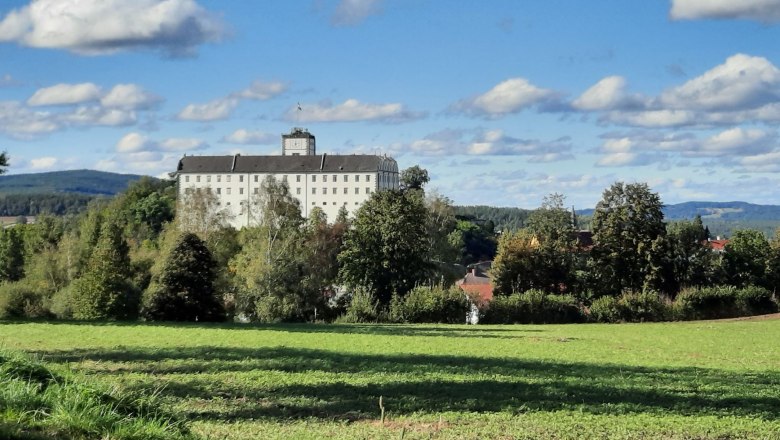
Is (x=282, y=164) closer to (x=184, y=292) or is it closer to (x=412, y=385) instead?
(x=184, y=292)

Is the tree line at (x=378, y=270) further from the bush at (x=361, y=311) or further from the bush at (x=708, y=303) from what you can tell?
the bush at (x=708, y=303)

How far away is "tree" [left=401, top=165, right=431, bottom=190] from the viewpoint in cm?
17938

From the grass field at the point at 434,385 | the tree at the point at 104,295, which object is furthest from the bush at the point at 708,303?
the tree at the point at 104,295

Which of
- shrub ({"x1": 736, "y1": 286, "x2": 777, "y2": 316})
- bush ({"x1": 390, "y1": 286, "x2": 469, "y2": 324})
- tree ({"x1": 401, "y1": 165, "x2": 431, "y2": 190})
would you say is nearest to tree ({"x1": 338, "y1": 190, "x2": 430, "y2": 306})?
bush ({"x1": 390, "y1": 286, "x2": 469, "y2": 324})

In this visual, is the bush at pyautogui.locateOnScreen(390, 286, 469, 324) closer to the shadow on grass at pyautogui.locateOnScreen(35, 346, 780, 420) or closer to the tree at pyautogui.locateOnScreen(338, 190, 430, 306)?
the tree at pyautogui.locateOnScreen(338, 190, 430, 306)

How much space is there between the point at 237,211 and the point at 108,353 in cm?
15754

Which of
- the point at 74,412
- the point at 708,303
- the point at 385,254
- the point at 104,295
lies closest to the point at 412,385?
the point at 74,412

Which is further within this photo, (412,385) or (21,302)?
(21,302)

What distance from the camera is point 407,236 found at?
272 feet

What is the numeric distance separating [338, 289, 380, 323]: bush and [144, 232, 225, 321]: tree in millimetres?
10827

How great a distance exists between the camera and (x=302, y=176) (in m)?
190

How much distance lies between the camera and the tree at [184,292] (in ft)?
212

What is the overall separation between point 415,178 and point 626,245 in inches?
3784

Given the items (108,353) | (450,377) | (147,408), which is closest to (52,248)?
(108,353)
